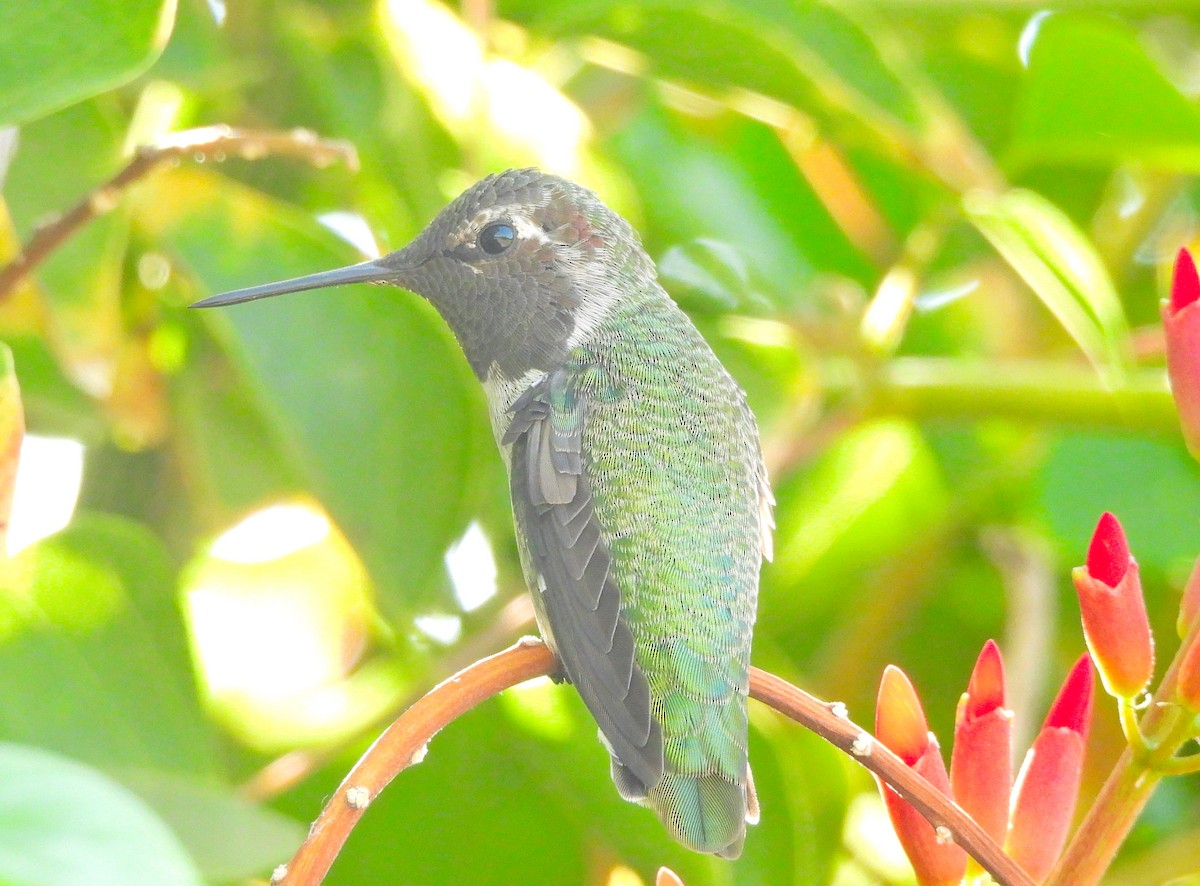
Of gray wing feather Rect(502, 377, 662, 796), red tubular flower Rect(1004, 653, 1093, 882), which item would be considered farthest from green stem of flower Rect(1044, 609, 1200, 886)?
gray wing feather Rect(502, 377, 662, 796)

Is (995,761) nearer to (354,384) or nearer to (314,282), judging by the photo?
(314,282)

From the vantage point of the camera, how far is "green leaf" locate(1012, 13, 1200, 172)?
199 cm

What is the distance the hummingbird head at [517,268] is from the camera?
1623 mm

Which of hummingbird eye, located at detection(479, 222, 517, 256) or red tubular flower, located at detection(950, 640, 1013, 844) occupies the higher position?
hummingbird eye, located at detection(479, 222, 517, 256)

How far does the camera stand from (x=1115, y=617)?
1.15 m

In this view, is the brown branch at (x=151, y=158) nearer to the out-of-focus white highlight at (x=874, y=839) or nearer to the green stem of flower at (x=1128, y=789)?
the green stem of flower at (x=1128, y=789)

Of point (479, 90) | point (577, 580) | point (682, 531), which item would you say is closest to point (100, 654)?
point (577, 580)

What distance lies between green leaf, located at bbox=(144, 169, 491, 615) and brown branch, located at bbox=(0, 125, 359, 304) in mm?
295

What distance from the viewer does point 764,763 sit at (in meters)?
1.77

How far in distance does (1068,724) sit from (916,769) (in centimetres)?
14

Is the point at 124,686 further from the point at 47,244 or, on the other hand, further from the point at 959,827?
the point at 959,827

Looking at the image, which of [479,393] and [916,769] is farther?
[479,393]

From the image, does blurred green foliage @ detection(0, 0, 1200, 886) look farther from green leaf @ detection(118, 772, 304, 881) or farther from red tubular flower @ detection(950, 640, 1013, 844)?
red tubular flower @ detection(950, 640, 1013, 844)

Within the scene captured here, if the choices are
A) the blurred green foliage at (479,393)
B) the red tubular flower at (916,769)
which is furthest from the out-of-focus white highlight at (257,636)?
the red tubular flower at (916,769)
